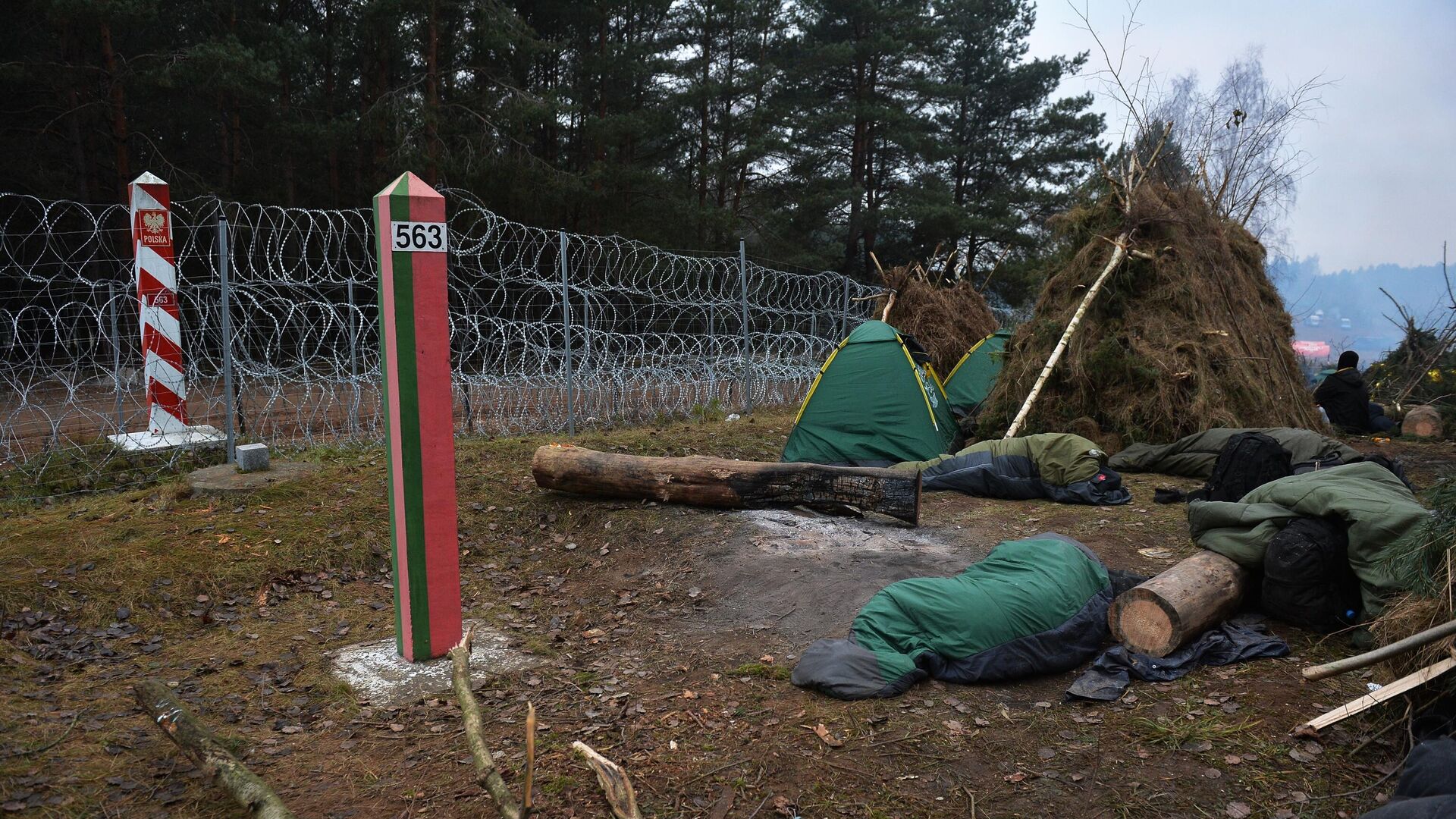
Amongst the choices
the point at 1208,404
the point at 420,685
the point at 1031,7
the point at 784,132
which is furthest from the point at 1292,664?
the point at 1031,7

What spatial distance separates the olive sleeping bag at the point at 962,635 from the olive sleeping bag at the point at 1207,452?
4.09m

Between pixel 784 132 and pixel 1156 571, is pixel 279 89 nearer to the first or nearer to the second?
pixel 784 132

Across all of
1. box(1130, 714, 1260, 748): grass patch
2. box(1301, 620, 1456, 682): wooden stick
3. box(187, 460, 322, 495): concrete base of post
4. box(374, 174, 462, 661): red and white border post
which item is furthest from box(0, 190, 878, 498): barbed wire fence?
box(1301, 620, 1456, 682): wooden stick

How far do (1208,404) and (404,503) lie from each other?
8370 millimetres

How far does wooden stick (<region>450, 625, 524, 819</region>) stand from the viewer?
2.81 meters

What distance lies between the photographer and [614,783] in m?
3.03

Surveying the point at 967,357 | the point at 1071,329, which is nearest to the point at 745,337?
the point at 967,357

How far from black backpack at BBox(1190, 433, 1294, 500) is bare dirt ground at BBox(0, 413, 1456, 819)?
73 cm

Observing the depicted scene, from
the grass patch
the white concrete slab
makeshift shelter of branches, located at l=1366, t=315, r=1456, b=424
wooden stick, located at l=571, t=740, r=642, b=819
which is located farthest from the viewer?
makeshift shelter of branches, located at l=1366, t=315, r=1456, b=424

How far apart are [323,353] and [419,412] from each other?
579 inches

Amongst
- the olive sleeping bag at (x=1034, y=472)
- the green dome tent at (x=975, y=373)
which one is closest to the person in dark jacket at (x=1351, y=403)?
the green dome tent at (x=975, y=373)

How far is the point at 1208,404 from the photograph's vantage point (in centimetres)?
940

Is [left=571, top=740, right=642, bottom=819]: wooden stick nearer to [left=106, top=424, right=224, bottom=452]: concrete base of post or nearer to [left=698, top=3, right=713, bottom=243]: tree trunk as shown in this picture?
[left=106, top=424, right=224, bottom=452]: concrete base of post

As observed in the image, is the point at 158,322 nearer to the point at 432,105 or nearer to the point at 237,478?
the point at 237,478
